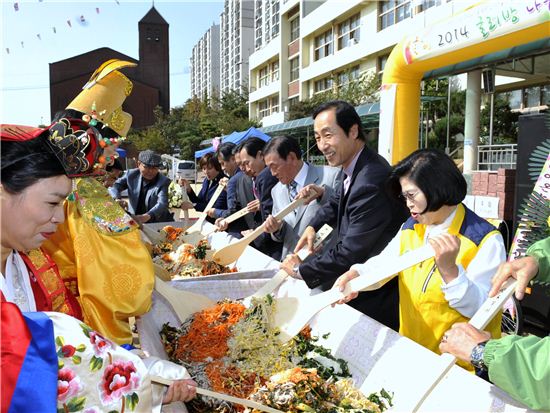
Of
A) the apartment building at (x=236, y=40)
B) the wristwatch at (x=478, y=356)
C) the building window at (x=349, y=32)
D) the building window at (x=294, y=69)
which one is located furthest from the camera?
the apartment building at (x=236, y=40)

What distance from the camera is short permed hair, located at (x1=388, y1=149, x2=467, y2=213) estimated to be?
1757mm

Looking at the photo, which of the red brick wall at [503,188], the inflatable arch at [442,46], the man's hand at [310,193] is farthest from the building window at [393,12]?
the man's hand at [310,193]

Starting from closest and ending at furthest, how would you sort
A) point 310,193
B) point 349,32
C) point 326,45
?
point 310,193 → point 349,32 → point 326,45

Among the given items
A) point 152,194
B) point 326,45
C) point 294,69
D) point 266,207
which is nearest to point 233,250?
point 266,207

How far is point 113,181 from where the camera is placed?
→ 5.15 metres

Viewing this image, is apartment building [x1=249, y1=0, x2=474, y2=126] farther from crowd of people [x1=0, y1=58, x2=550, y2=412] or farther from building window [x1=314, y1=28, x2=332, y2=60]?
crowd of people [x1=0, y1=58, x2=550, y2=412]

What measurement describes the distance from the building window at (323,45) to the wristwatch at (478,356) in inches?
937

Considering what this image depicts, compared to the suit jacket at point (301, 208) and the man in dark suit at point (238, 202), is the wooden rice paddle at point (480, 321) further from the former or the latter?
the man in dark suit at point (238, 202)

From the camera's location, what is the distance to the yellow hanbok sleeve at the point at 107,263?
1.76 meters

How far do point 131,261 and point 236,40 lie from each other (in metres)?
66.7

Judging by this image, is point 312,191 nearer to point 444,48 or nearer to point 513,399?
point 513,399

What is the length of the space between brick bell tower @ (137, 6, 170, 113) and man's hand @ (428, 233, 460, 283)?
4744cm

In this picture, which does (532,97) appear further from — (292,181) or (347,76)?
(292,181)

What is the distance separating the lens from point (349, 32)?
69.7 feet
